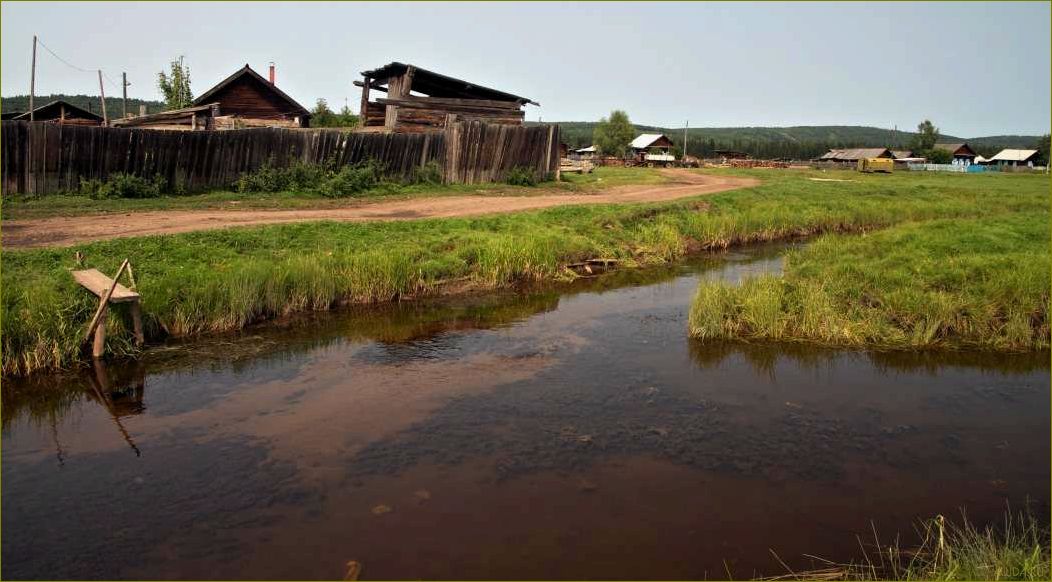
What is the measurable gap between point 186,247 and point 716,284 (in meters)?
8.46

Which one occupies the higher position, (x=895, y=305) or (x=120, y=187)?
(x=120, y=187)

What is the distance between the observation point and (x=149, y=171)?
17188 mm

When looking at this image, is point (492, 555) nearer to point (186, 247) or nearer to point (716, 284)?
point (716, 284)

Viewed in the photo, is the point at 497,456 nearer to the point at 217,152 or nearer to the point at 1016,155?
the point at 217,152

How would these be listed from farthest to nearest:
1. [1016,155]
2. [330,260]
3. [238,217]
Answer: [1016,155] → [238,217] → [330,260]

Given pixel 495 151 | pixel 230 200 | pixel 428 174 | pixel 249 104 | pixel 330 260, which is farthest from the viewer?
pixel 249 104

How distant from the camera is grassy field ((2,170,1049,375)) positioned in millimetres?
8742

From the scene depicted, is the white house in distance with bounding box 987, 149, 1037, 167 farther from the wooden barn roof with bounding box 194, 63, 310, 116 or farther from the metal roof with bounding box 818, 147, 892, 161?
the wooden barn roof with bounding box 194, 63, 310, 116

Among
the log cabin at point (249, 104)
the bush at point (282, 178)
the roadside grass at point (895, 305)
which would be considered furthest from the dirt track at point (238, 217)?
the log cabin at point (249, 104)

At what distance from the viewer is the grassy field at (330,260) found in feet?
28.7

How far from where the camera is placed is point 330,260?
1186 cm

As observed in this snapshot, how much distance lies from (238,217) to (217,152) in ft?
14.0

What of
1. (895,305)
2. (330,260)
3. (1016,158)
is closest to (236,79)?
(330,260)

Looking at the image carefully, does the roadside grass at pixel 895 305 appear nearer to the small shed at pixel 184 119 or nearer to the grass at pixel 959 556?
the grass at pixel 959 556
